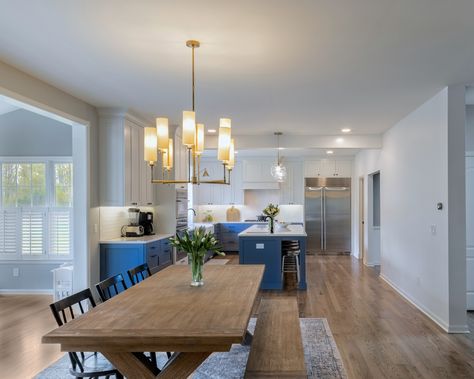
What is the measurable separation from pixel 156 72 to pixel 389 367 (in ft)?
11.1

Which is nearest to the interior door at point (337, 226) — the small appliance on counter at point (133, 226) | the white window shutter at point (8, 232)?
the small appliance on counter at point (133, 226)

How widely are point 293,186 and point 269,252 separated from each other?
4.50 m

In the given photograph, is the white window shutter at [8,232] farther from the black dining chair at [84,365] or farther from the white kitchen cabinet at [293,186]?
the white kitchen cabinet at [293,186]

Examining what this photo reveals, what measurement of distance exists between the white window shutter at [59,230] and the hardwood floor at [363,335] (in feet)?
2.44

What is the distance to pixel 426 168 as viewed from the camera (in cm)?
481

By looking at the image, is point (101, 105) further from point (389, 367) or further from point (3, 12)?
point (389, 367)

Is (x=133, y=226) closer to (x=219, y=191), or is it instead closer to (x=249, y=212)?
(x=219, y=191)

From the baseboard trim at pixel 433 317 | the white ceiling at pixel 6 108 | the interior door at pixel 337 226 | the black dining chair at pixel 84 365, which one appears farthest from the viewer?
the interior door at pixel 337 226

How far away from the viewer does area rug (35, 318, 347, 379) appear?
319 cm

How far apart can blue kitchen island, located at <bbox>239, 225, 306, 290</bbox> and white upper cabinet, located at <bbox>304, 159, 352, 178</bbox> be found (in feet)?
14.2

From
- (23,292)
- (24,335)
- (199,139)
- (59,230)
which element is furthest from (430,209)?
(23,292)

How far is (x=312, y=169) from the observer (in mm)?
10352

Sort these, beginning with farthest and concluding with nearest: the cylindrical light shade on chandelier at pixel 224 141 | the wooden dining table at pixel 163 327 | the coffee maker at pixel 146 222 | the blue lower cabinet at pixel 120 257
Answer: the coffee maker at pixel 146 222
the blue lower cabinet at pixel 120 257
the cylindrical light shade on chandelier at pixel 224 141
the wooden dining table at pixel 163 327

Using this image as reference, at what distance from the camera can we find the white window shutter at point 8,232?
6004mm
